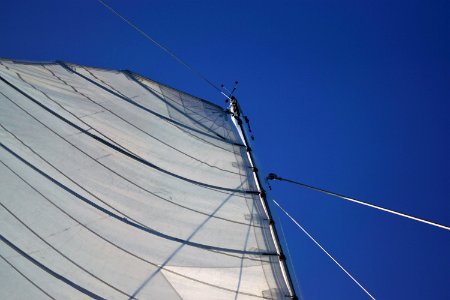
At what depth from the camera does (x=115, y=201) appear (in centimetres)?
428

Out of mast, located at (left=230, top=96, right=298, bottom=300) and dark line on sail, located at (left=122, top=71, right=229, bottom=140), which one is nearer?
mast, located at (left=230, top=96, right=298, bottom=300)

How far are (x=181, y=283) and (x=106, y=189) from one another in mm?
1427

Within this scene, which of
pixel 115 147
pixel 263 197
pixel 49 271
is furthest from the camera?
pixel 263 197

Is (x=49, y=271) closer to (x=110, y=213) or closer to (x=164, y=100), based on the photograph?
(x=110, y=213)

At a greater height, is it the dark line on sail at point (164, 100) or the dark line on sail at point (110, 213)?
the dark line on sail at point (164, 100)

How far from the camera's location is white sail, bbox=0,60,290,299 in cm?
335

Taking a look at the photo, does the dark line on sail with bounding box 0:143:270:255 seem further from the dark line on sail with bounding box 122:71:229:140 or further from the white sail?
the dark line on sail with bounding box 122:71:229:140

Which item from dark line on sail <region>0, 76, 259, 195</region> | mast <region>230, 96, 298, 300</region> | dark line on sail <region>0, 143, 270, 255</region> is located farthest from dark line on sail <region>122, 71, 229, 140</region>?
dark line on sail <region>0, 143, 270, 255</region>

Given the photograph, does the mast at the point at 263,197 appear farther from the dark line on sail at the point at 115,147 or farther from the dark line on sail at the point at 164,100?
the dark line on sail at the point at 164,100

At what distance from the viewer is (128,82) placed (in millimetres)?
6742

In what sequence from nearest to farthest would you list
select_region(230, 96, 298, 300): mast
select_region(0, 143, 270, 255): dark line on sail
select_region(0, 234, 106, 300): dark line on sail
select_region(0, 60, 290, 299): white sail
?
select_region(0, 234, 106, 300): dark line on sail
select_region(0, 60, 290, 299): white sail
select_region(0, 143, 270, 255): dark line on sail
select_region(230, 96, 298, 300): mast

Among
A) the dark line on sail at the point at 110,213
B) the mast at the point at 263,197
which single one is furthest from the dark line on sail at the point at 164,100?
the dark line on sail at the point at 110,213

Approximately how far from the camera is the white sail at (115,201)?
335cm

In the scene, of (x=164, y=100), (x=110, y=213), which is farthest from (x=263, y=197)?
(x=164, y=100)
